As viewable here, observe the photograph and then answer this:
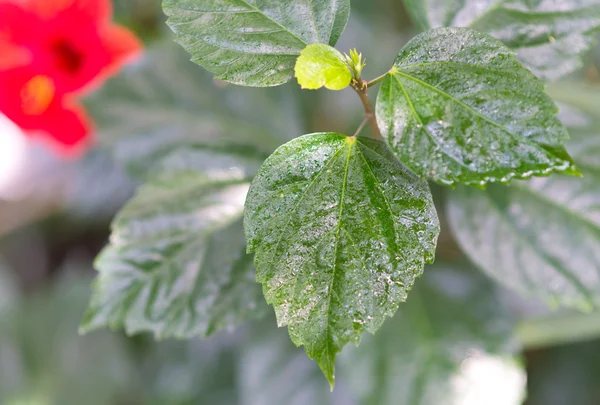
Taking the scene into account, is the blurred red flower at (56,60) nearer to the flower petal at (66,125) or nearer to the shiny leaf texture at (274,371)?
the flower petal at (66,125)

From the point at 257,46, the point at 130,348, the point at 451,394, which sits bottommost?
the point at 130,348

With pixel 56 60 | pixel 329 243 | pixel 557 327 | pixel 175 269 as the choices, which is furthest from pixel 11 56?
pixel 557 327

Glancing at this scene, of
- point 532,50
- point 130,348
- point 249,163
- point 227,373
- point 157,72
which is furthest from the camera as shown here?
point 130,348

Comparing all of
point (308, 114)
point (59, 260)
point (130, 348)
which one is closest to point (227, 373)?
point (130, 348)

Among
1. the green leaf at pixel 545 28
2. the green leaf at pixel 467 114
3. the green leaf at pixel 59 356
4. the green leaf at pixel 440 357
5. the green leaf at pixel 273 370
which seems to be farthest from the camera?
the green leaf at pixel 59 356

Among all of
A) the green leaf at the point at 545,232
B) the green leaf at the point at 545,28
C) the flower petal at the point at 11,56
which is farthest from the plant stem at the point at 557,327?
the flower petal at the point at 11,56

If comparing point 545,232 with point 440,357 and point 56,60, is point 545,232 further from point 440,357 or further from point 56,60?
point 56,60

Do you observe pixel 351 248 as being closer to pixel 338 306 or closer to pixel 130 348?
pixel 338 306

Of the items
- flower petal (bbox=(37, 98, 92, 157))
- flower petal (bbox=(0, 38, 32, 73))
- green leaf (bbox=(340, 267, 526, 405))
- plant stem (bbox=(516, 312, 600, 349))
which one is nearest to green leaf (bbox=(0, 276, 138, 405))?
flower petal (bbox=(37, 98, 92, 157))
